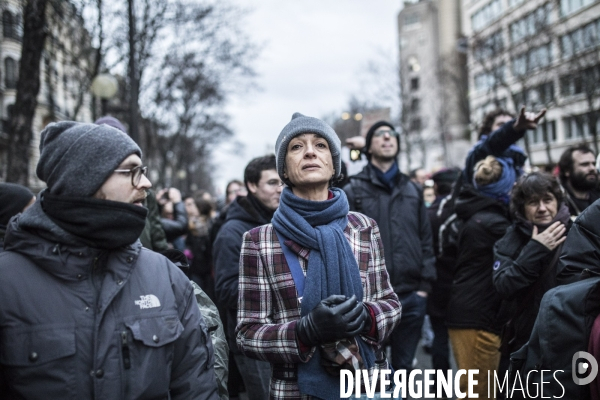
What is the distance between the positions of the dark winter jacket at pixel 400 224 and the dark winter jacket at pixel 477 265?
0.35 m

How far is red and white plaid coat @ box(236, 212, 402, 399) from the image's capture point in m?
2.36

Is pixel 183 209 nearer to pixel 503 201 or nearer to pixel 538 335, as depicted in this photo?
pixel 503 201

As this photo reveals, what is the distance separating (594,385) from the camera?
193 cm

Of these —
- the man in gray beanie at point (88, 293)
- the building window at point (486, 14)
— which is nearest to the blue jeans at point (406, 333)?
the man in gray beanie at point (88, 293)

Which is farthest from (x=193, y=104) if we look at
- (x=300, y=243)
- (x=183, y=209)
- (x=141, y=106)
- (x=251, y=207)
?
(x=300, y=243)

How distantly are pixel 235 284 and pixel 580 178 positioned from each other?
3238mm

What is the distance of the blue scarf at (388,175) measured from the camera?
469 cm

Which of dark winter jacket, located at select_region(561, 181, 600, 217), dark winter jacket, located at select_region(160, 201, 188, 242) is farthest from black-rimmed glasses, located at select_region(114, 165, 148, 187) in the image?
dark winter jacket, located at select_region(561, 181, 600, 217)

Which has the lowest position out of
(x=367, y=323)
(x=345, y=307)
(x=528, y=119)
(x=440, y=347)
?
(x=440, y=347)

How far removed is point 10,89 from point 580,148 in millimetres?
46041

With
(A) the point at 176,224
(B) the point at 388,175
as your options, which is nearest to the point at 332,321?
(B) the point at 388,175

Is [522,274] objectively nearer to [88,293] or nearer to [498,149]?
[498,149]

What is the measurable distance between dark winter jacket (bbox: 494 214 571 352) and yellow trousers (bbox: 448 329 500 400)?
0.38 m

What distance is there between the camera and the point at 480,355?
4.10 metres
